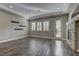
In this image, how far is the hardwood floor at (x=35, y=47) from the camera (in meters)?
2.96

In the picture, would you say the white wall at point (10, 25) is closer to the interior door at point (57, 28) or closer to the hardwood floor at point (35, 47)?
the hardwood floor at point (35, 47)

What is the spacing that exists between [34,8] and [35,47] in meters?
1.12

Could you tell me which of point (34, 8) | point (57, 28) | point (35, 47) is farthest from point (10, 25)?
point (57, 28)

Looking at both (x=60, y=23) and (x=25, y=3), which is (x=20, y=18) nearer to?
(x=25, y=3)

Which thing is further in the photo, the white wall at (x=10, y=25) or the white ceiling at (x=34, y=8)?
the white wall at (x=10, y=25)

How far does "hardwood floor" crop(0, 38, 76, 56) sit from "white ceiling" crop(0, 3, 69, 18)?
768 millimetres

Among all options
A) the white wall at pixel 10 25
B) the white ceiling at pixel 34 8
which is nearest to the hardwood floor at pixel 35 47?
the white wall at pixel 10 25

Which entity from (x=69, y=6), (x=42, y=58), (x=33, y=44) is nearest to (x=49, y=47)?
(x=33, y=44)

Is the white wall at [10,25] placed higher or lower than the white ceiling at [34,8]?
lower

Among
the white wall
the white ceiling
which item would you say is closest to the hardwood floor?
the white wall

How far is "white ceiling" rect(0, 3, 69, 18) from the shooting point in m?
2.91

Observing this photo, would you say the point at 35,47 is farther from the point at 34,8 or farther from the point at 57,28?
the point at 34,8

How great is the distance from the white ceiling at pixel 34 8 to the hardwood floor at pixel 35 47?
2.52 ft

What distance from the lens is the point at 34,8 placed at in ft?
10.4
